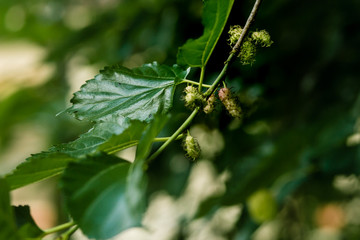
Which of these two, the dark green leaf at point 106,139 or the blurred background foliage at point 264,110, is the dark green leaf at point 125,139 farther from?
the blurred background foliage at point 264,110

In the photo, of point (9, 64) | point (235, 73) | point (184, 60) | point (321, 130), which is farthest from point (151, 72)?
point (9, 64)

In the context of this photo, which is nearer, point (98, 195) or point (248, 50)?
point (98, 195)

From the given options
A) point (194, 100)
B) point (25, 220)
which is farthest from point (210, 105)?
point (25, 220)

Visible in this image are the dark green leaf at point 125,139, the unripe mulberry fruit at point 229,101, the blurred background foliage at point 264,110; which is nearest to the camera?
the dark green leaf at point 125,139

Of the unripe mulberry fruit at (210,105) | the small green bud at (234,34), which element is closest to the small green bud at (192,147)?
the unripe mulberry fruit at (210,105)

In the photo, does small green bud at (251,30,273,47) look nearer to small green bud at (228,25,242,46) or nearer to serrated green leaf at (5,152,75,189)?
small green bud at (228,25,242,46)

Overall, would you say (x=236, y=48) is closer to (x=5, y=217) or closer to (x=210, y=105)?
(x=210, y=105)

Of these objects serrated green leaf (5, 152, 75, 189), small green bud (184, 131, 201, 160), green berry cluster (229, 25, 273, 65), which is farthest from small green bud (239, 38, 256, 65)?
serrated green leaf (5, 152, 75, 189)
